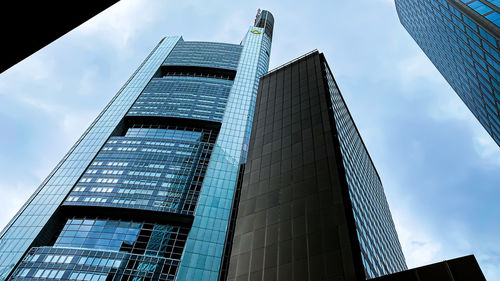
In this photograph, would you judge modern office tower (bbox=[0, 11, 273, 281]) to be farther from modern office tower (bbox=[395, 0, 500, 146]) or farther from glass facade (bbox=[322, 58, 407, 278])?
modern office tower (bbox=[395, 0, 500, 146])

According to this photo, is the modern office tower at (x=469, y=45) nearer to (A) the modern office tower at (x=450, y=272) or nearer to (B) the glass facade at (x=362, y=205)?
(B) the glass facade at (x=362, y=205)

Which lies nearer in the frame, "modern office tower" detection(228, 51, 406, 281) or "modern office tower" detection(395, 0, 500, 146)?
"modern office tower" detection(228, 51, 406, 281)

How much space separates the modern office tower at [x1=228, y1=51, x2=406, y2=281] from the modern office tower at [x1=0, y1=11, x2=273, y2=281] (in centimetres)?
3726

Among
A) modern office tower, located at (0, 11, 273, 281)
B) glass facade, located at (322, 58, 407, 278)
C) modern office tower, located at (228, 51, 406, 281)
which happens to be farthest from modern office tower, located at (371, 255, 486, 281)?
modern office tower, located at (0, 11, 273, 281)

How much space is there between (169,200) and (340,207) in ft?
193

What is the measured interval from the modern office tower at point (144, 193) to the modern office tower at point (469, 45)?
53.1 meters

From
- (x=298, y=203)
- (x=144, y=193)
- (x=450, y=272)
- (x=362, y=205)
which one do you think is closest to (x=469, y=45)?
(x=362, y=205)

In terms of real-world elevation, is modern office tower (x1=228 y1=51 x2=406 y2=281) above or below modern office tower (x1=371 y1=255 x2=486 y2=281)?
above

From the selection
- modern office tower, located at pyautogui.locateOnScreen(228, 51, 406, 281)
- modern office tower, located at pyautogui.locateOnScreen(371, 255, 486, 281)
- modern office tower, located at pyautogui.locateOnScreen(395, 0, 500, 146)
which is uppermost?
modern office tower, located at pyautogui.locateOnScreen(395, 0, 500, 146)

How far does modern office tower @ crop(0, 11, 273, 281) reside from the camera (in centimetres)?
5909

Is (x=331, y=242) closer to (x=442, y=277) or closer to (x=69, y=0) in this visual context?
(x=442, y=277)

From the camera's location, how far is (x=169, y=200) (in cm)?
7244

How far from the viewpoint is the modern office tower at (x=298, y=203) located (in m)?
19.5

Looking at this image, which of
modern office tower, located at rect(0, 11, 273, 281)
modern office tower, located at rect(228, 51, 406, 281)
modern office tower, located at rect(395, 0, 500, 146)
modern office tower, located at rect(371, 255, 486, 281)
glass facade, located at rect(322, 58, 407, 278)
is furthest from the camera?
modern office tower, located at rect(0, 11, 273, 281)
